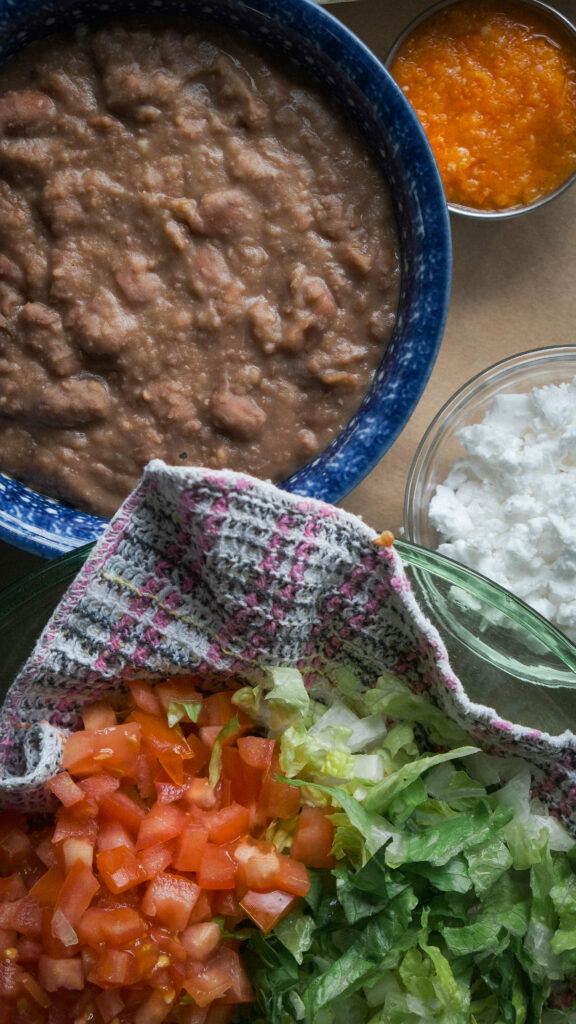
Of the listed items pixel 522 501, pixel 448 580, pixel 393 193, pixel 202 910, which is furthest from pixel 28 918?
pixel 393 193

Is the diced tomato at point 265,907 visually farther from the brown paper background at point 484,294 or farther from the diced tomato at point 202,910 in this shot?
the brown paper background at point 484,294

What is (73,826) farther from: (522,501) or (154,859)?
(522,501)

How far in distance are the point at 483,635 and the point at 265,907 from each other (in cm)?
66

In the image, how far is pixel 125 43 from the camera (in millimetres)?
2016

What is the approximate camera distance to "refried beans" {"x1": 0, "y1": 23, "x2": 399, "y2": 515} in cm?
198

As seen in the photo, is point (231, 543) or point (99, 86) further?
point (99, 86)

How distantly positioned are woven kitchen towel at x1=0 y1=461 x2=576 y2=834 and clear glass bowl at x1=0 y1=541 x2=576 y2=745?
0.16 metres

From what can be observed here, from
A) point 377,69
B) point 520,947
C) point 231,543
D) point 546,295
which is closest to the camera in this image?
point 231,543

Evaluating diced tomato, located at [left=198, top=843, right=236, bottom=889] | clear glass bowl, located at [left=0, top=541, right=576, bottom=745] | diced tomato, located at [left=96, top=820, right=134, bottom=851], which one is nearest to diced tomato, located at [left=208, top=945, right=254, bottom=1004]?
diced tomato, located at [left=198, top=843, right=236, bottom=889]

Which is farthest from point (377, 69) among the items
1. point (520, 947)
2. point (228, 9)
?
point (520, 947)

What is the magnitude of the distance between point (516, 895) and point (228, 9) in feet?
5.45

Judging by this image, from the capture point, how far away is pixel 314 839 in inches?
70.2

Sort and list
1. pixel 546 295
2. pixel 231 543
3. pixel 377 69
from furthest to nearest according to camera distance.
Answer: pixel 546 295, pixel 377 69, pixel 231 543

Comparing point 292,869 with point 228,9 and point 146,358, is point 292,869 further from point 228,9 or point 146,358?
point 228,9
